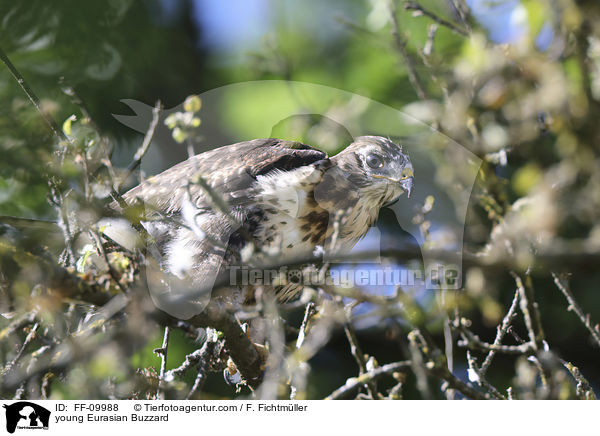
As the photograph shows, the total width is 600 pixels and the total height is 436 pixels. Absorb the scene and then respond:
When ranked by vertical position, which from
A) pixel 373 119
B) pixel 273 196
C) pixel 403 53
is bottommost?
pixel 273 196

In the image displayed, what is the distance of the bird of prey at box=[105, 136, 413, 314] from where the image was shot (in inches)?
58.6

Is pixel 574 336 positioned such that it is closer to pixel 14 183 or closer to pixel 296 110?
pixel 296 110

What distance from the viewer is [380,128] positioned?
5.63 ft

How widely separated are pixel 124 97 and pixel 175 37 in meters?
0.47

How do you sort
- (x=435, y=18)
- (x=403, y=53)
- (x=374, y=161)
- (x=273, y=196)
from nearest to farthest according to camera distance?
(x=435, y=18), (x=403, y=53), (x=273, y=196), (x=374, y=161)

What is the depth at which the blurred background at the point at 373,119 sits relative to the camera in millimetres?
751

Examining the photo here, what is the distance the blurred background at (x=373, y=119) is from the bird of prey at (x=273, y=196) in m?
0.07

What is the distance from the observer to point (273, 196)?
163 centimetres

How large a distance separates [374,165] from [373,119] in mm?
151

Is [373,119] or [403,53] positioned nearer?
[403,53]

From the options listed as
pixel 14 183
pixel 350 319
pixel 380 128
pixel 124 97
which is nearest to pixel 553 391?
pixel 350 319
